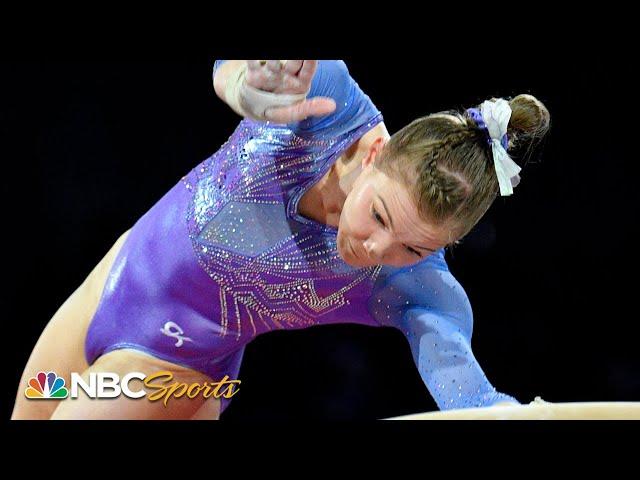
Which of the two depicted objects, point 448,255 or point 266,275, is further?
point 448,255

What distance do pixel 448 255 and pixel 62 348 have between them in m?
0.85

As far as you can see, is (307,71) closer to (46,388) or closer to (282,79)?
(282,79)

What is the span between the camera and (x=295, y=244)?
5.32 feet

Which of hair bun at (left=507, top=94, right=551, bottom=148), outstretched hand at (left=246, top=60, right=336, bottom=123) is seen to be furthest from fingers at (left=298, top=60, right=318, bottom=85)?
hair bun at (left=507, top=94, right=551, bottom=148)

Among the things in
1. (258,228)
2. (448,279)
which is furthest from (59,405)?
(448,279)

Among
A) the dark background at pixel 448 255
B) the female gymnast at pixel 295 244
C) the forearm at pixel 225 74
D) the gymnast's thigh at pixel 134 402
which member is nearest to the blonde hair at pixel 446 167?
the female gymnast at pixel 295 244

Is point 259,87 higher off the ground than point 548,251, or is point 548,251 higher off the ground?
point 259,87

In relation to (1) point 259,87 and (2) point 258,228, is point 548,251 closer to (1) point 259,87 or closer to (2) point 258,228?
(2) point 258,228

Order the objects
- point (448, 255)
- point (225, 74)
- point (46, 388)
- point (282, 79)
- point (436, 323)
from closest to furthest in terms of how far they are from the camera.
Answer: point (282, 79), point (225, 74), point (436, 323), point (46, 388), point (448, 255)

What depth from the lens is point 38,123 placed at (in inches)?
77.1

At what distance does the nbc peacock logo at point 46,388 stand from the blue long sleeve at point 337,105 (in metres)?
0.63

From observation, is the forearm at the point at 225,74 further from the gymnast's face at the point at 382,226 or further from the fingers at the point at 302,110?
the gymnast's face at the point at 382,226

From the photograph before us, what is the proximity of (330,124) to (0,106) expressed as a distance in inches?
29.6

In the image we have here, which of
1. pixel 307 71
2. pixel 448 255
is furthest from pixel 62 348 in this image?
pixel 448 255
